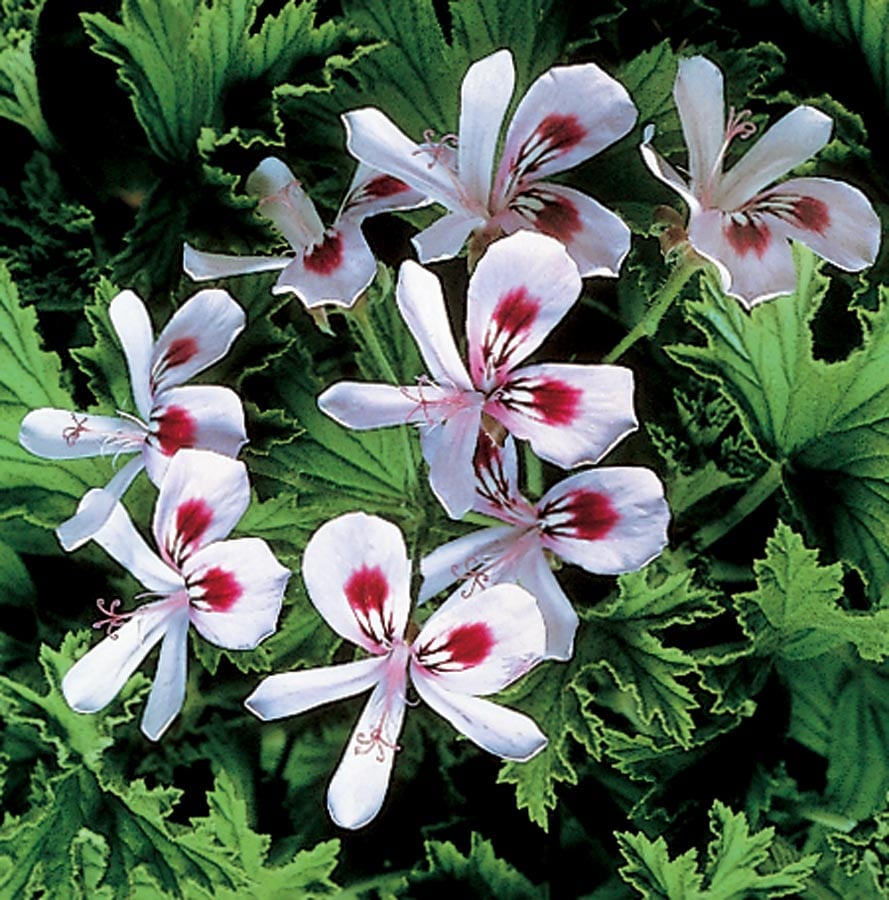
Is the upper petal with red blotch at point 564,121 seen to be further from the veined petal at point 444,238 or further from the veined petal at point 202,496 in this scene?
the veined petal at point 202,496

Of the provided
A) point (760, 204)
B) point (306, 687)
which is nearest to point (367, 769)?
point (306, 687)

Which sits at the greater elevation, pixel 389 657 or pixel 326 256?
pixel 326 256

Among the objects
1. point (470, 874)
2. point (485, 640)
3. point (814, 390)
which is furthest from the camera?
point (470, 874)

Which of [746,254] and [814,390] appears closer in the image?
[746,254]

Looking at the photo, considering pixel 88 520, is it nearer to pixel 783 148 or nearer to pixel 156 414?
pixel 156 414

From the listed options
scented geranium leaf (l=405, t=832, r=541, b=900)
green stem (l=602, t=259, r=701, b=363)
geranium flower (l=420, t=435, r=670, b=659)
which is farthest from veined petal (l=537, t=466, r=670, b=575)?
scented geranium leaf (l=405, t=832, r=541, b=900)

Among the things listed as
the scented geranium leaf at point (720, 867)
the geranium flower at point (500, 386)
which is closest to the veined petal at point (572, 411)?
the geranium flower at point (500, 386)
